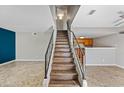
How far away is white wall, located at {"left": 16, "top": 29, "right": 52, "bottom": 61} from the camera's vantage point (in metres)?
10.9

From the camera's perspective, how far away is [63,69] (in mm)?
5770

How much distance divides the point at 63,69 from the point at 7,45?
5293 millimetres

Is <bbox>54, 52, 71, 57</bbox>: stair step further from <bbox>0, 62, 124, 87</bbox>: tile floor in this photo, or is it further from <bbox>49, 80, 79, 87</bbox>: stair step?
<bbox>49, 80, 79, 87</bbox>: stair step

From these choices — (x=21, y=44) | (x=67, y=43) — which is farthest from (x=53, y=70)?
(x=21, y=44)

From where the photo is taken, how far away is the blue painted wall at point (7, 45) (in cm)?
877

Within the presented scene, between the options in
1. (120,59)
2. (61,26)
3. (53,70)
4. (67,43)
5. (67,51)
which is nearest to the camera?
(53,70)

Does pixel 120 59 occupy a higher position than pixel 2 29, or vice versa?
pixel 2 29

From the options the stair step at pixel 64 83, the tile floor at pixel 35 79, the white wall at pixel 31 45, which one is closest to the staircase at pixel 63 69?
the stair step at pixel 64 83

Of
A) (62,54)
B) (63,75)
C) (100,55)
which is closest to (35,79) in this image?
(63,75)

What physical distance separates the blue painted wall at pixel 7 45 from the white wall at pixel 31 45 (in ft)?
1.61

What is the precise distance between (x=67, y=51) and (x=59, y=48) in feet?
1.46

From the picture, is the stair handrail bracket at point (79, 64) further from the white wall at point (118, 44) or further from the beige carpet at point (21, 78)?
the white wall at point (118, 44)

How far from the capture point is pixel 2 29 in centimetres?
880
